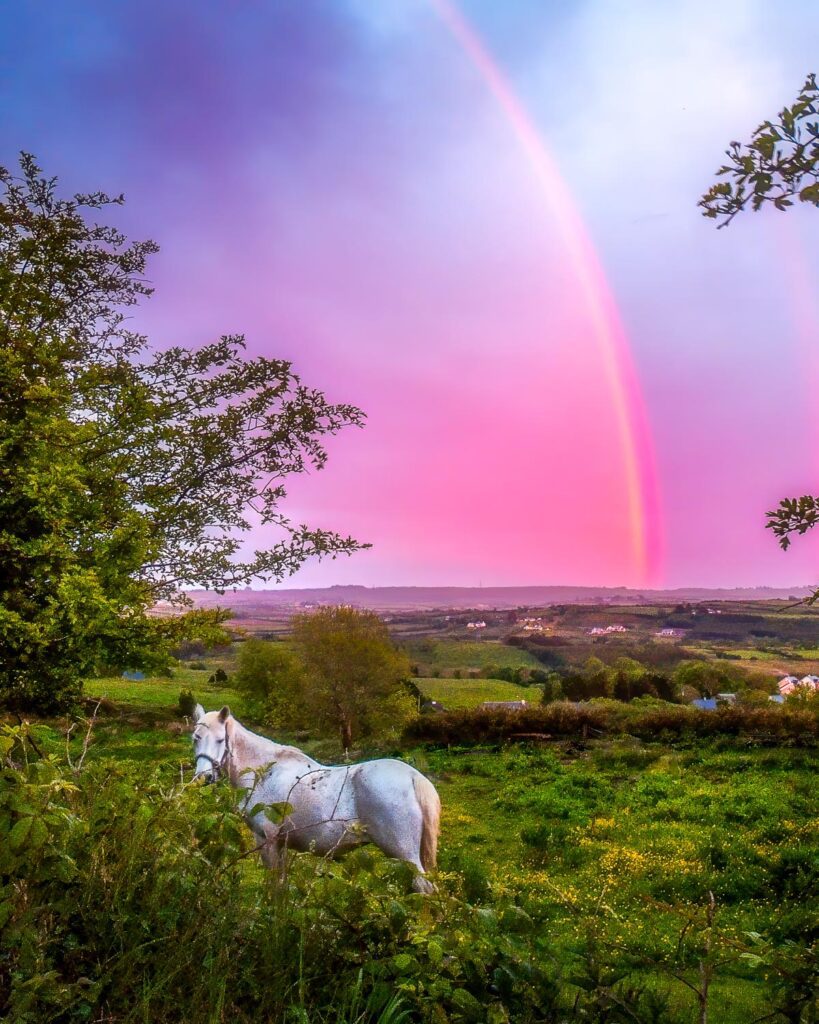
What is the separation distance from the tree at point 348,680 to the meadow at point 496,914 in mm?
15615

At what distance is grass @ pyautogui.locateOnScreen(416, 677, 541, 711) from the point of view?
2156 inches

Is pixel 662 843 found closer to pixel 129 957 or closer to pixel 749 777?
pixel 749 777

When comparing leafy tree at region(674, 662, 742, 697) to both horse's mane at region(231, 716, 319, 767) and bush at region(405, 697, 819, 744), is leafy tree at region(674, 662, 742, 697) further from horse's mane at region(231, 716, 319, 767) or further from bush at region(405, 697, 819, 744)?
horse's mane at region(231, 716, 319, 767)

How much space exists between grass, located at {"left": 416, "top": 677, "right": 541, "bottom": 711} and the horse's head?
44.1 m

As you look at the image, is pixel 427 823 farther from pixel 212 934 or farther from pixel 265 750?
pixel 212 934

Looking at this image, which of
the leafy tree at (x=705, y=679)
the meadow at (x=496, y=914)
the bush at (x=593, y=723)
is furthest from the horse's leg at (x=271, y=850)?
the leafy tree at (x=705, y=679)

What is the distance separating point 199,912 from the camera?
2828mm

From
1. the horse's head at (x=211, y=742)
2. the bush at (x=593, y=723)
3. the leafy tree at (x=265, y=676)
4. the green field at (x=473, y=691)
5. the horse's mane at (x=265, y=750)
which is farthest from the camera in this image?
the green field at (x=473, y=691)

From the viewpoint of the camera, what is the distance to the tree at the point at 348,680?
30.2m

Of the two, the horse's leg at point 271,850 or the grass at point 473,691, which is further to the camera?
the grass at point 473,691

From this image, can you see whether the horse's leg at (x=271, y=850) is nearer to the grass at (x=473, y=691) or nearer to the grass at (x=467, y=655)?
the grass at (x=473, y=691)

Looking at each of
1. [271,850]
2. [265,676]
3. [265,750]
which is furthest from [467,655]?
[271,850]

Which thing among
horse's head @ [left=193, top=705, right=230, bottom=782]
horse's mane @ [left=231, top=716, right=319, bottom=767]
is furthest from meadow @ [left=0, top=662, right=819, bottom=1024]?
horse's mane @ [left=231, top=716, right=319, bottom=767]

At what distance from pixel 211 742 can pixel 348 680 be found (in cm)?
2339
